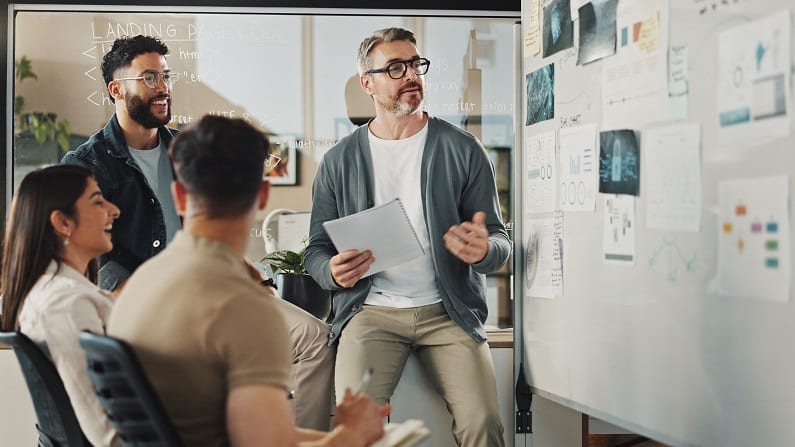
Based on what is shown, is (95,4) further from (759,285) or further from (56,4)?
(759,285)

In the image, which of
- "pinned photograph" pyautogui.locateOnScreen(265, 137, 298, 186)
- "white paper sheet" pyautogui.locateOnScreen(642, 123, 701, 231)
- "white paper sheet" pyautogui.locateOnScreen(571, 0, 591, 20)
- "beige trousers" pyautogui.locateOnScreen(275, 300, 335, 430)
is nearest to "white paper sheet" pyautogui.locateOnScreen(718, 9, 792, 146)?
"white paper sheet" pyautogui.locateOnScreen(642, 123, 701, 231)

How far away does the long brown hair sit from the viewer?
2.14 m

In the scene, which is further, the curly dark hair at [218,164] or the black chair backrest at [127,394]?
the curly dark hair at [218,164]

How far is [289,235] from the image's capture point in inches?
162

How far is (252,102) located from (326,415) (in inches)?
61.3

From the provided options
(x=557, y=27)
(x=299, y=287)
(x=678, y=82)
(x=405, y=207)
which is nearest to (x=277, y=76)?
(x=299, y=287)

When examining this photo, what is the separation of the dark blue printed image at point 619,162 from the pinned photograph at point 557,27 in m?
0.38

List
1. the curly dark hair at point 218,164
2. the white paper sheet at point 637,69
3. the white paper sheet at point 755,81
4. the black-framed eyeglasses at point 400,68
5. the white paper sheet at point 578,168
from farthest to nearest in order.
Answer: the black-framed eyeglasses at point 400,68
the white paper sheet at point 578,168
the white paper sheet at point 637,69
the white paper sheet at point 755,81
the curly dark hair at point 218,164

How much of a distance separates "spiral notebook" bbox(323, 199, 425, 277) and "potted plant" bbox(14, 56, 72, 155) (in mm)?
1735

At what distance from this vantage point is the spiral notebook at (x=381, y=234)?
2844 millimetres

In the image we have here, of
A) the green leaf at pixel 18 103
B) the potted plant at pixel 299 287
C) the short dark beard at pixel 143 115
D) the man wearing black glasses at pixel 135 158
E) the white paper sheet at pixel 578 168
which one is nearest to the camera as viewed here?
the white paper sheet at pixel 578 168

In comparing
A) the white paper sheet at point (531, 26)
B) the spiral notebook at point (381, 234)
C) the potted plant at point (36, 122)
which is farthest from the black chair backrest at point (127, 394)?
the potted plant at point (36, 122)

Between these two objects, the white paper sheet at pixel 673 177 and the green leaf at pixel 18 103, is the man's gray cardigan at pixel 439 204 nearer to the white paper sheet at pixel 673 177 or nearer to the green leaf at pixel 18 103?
the white paper sheet at pixel 673 177

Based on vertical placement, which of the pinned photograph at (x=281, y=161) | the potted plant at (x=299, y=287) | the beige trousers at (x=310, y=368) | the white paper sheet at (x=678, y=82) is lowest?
the beige trousers at (x=310, y=368)
